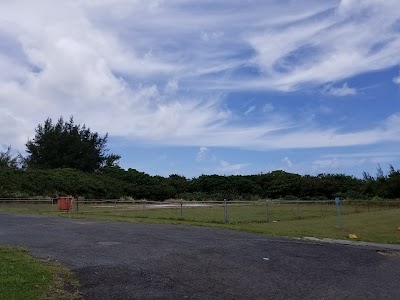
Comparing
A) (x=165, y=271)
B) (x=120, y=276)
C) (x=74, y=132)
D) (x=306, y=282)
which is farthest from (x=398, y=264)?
(x=74, y=132)

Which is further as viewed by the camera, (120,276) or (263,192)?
(263,192)

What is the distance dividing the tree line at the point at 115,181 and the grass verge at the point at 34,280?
112ft

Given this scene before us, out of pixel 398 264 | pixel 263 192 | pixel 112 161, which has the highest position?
pixel 112 161

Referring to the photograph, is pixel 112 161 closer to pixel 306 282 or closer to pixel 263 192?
pixel 263 192

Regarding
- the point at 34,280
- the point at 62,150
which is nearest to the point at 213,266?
the point at 34,280

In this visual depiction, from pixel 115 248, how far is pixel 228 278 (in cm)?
419

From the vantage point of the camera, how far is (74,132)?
7344 cm

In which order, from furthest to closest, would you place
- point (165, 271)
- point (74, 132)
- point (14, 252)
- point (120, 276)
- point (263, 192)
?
point (74, 132) → point (263, 192) → point (14, 252) → point (165, 271) → point (120, 276)

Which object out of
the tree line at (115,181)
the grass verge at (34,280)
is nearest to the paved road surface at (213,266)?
the grass verge at (34,280)

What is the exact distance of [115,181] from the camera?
2320 inches

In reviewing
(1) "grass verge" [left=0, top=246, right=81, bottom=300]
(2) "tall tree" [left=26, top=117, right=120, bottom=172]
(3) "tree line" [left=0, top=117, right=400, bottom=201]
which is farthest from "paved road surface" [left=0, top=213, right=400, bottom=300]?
(2) "tall tree" [left=26, top=117, right=120, bottom=172]

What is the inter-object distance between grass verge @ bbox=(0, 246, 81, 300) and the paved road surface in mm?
291

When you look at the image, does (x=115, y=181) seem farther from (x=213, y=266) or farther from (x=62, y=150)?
(x=213, y=266)

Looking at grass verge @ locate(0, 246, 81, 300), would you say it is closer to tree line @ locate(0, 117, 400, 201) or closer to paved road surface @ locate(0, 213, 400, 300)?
paved road surface @ locate(0, 213, 400, 300)
